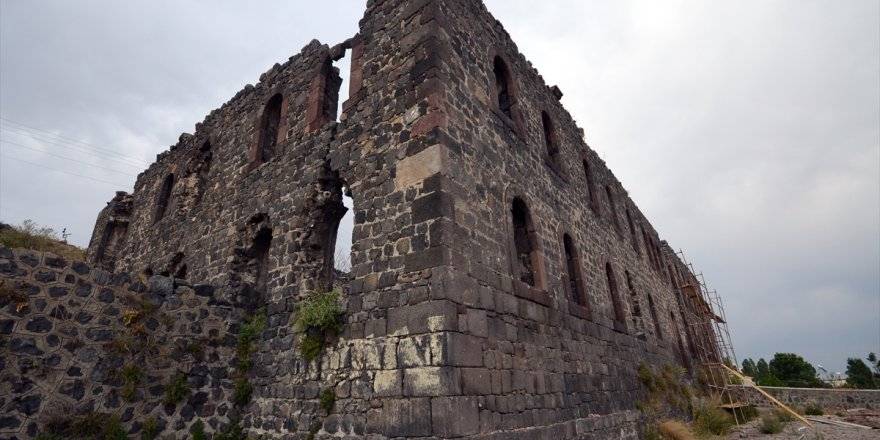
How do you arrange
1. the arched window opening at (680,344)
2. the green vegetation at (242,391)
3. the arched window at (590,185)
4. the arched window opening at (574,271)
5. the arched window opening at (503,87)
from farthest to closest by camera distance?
the arched window opening at (680,344) → the arched window at (590,185) → the arched window opening at (503,87) → the arched window opening at (574,271) → the green vegetation at (242,391)

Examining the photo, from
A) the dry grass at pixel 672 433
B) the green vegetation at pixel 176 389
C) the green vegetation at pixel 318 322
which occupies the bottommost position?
the dry grass at pixel 672 433

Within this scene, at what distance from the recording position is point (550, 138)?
425 inches

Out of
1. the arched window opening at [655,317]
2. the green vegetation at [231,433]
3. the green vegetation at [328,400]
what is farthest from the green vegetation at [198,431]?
the arched window opening at [655,317]

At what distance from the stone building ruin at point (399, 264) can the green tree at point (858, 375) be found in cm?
2733

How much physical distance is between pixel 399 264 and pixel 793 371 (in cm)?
3722

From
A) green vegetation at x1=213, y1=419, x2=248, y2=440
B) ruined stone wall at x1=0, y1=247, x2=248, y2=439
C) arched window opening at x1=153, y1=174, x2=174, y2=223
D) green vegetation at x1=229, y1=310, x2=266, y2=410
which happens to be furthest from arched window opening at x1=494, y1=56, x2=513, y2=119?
arched window opening at x1=153, y1=174, x2=174, y2=223

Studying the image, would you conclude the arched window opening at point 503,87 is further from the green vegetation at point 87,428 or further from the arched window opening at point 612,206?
the green vegetation at point 87,428

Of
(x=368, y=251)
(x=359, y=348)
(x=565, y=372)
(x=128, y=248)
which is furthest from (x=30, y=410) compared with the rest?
(x=128, y=248)

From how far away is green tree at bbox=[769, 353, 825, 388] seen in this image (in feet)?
94.8

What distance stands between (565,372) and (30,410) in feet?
22.5

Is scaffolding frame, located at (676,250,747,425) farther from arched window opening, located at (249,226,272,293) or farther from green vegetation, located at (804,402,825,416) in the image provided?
arched window opening, located at (249,226,272,293)

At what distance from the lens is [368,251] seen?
225 inches

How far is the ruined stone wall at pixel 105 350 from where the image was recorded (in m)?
5.19

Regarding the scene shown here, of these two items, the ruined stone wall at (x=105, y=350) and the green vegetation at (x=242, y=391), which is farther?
the green vegetation at (x=242, y=391)
